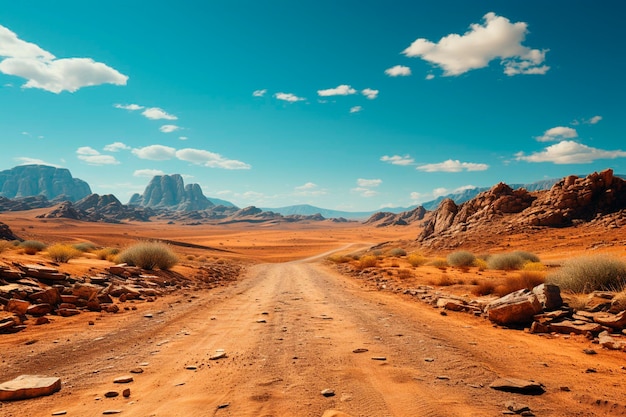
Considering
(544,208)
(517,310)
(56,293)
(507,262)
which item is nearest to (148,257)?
(56,293)

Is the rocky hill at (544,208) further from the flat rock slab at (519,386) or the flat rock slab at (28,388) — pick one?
the flat rock slab at (28,388)

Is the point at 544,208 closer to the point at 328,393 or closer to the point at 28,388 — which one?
the point at 328,393

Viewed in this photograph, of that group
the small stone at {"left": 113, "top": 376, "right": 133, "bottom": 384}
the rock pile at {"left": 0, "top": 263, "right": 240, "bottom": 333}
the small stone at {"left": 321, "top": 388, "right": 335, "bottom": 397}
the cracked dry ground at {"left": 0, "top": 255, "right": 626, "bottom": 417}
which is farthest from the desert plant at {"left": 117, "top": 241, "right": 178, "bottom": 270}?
the small stone at {"left": 321, "top": 388, "right": 335, "bottom": 397}

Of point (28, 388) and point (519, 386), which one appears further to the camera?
point (519, 386)

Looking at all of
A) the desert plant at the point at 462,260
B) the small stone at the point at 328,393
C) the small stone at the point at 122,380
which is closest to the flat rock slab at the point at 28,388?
the small stone at the point at 122,380

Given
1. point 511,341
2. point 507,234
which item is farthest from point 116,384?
point 507,234

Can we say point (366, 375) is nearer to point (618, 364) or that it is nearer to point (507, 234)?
point (618, 364)

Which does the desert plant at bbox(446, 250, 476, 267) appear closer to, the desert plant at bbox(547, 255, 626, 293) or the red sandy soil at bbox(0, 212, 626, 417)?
the desert plant at bbox(547, 255, 626, 293)

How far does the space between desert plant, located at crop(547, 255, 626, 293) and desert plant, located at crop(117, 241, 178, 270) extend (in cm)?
2102

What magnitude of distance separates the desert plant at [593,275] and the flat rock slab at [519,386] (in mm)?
8598

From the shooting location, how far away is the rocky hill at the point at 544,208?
4372 cm

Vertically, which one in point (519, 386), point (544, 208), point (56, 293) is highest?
point (544, 208)

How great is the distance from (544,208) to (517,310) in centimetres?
4660

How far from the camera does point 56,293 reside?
10.9 m
